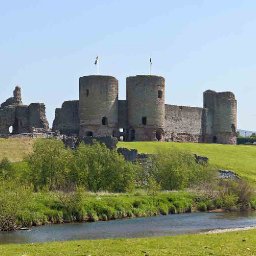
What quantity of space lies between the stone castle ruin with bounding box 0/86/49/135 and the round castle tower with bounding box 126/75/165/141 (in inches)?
419

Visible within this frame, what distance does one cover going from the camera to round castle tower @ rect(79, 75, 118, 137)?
247 feet

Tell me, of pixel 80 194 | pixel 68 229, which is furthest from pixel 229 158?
pixel 68 229

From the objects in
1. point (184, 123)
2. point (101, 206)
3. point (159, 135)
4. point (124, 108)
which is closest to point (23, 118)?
point (124, 108)

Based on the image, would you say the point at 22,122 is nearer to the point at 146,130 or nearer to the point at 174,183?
the point at 146,130

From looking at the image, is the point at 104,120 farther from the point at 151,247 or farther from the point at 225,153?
the point at 151,247

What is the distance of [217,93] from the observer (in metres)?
89.6

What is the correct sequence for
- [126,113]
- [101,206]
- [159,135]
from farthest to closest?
[159,135] → [126,113] → [101,206]

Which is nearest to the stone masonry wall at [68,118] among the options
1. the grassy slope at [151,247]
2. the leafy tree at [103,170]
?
the leafy tree at [103,170]

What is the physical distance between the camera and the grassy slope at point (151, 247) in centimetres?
2069

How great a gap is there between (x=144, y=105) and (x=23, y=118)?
14996 millimetres

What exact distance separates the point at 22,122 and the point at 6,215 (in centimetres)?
4675

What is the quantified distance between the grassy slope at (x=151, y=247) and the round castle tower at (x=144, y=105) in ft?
172

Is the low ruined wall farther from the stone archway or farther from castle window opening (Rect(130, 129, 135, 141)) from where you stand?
castle window opening (Rect(130, 129, 135, 141))

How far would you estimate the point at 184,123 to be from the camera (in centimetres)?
8512
